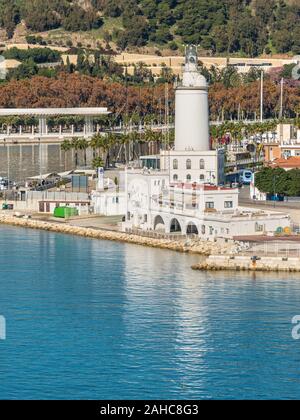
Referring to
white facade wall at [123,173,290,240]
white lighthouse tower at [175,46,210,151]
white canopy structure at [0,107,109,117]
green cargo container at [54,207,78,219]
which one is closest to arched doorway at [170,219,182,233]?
white facade wall at [123,173,290,240]

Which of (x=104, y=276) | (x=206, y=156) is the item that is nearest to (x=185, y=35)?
(x=206, y=156)

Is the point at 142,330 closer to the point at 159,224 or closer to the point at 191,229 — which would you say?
the point at 191,229

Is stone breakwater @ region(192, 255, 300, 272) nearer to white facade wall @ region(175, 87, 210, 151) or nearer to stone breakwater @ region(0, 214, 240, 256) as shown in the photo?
stone breakwater @ region(0, 214, 240, 256)

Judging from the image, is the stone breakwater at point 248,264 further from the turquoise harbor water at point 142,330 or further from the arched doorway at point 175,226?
the arched doorway at point 175,226

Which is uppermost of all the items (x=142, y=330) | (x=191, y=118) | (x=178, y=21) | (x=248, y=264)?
(x=178, y=21)

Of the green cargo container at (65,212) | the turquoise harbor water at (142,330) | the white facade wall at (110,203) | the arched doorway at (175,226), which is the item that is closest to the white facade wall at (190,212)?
the arched doorway at (175,226)

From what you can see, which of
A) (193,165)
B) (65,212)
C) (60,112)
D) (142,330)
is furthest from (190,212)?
(60,112)
